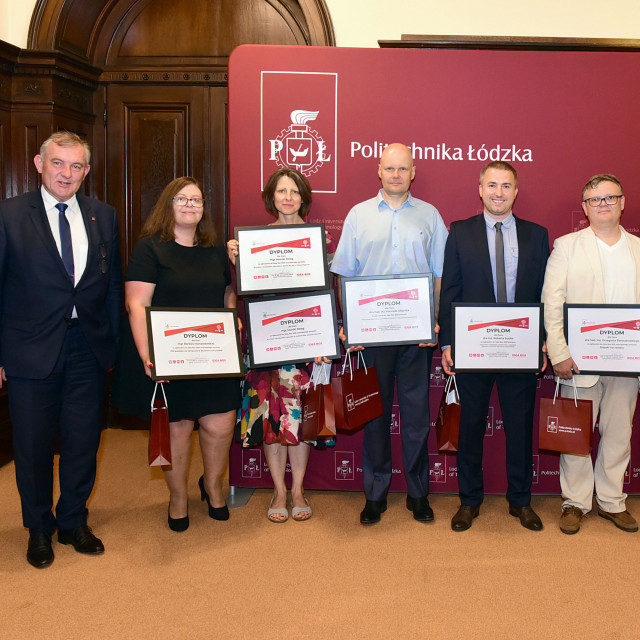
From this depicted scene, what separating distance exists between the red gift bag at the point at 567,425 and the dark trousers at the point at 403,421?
592 millimetres

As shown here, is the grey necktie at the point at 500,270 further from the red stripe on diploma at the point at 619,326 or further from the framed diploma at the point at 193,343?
the framed diploma at the point at 193,343

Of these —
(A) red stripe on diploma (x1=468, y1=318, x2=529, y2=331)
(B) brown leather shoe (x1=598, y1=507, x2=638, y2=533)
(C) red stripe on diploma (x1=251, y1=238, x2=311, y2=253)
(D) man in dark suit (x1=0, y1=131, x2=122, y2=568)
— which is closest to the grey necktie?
(A) red stripe on diploma (x1=468, y1=318, x2=529, y2=331)

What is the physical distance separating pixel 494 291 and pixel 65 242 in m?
2.04

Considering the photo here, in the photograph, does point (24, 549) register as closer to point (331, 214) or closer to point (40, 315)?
point (40, 315)

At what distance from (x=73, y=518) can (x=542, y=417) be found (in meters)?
2.31

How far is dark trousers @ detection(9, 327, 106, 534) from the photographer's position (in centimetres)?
287

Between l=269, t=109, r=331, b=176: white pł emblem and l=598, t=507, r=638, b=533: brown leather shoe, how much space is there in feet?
7.95

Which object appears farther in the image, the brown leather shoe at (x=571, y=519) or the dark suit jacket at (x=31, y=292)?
the brown leather shoe at (x=571, y=519)

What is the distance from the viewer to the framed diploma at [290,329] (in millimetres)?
3197

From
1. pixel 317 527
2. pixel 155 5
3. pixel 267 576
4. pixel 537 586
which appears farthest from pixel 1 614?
pixel 155 5

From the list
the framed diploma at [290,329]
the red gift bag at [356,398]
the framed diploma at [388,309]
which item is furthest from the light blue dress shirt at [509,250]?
the framed diploma at [290,329]

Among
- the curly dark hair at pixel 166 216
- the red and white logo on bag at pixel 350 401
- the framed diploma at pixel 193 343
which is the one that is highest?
the curly dark hair at pixel 166 216

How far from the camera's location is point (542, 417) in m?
3.21

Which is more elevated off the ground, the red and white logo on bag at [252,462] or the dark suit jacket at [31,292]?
the dark suit jacket at [31,292]
